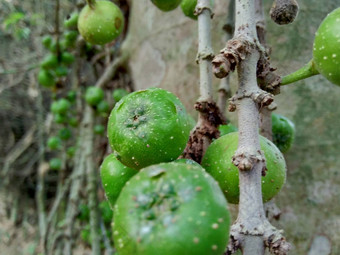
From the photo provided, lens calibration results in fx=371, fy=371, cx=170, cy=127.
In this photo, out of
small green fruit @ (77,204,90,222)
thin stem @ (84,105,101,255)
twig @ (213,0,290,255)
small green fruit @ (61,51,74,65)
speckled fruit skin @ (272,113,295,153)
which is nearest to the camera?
twig @ (213,0,290,255)

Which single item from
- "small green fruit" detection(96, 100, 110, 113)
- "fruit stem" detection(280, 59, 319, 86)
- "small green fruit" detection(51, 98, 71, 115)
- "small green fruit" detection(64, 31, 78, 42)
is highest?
"small green fruit" detection(64, 31, 78, 42)

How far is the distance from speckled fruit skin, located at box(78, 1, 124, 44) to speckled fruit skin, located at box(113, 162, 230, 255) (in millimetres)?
1012

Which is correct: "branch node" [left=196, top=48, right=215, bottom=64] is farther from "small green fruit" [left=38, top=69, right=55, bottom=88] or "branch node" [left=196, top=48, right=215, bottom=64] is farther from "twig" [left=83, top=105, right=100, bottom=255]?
"small green fruit" [left=38, top=69, right=55, bottom=88]

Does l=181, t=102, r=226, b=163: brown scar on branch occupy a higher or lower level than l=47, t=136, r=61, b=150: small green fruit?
lower

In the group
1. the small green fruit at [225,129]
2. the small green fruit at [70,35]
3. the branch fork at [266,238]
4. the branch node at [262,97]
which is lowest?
the branch fork at [266,238]

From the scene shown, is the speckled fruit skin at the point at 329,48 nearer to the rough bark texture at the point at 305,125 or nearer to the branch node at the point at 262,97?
the branch node at the point at 262,97

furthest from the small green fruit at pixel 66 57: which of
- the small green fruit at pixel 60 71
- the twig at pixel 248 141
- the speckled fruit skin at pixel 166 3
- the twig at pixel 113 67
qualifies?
the twig at pixel 248 141

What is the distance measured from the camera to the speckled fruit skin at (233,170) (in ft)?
3.13

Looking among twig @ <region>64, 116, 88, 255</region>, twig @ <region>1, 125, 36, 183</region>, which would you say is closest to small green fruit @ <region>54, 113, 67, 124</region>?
twig @ <region>64, 116, 88, 255</region>

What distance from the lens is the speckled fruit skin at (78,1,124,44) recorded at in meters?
1.51

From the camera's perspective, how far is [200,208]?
1.96 ft

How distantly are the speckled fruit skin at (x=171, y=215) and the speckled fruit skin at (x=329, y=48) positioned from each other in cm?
42

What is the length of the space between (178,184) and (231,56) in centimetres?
34

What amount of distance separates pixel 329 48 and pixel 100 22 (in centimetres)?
96
